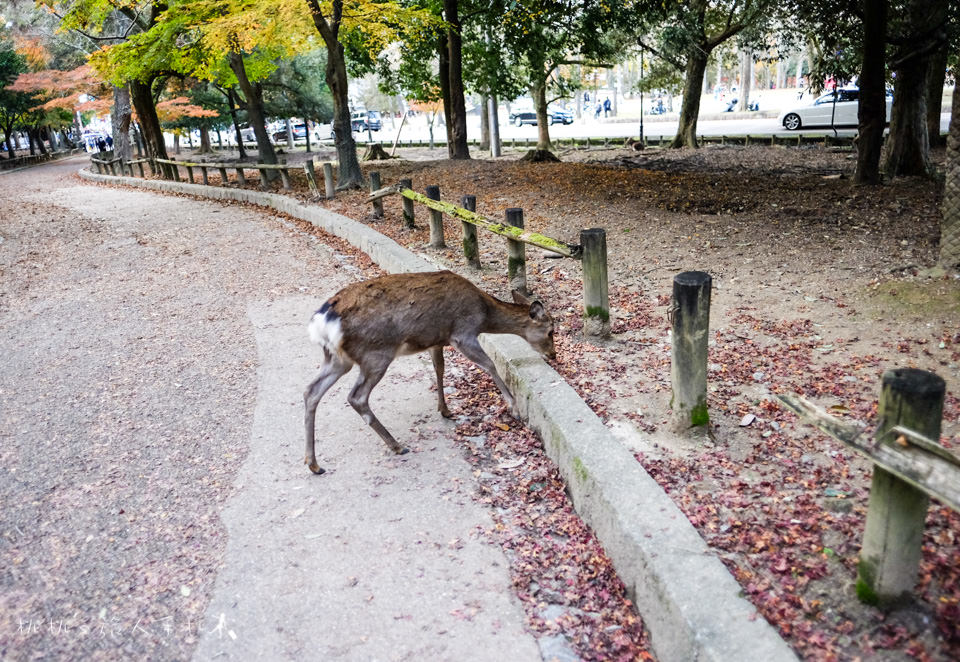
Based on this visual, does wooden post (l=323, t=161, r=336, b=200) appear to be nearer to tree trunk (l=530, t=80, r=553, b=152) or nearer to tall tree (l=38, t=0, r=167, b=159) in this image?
tall tree (l=38, t=0, r=167, b=159)

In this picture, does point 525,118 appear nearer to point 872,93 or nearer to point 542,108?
point 542,108

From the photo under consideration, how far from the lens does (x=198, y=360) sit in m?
6.14

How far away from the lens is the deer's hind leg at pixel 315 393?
4195 mm

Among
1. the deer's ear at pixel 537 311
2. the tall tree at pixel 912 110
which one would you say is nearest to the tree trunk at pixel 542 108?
the tall tree at pixel 912 110

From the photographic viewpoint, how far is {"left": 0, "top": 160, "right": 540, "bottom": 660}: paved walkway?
2984 millimetres

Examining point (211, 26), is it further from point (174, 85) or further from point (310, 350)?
point (174, 85)

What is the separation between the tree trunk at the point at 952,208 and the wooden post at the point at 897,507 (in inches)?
178

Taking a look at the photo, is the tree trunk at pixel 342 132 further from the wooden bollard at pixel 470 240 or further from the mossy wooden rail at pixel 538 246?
the wooden bollard at pixel 470 240

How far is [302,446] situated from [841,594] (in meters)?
3.16

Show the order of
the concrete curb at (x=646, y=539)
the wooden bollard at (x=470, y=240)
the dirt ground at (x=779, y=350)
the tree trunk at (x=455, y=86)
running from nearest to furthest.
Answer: the concrete curb at (x=646, y=539)
the dirt ground at (x=779, y=350)
the wooden bollard at (x=470, y=240)
the tree trunk at (x=455, y=86)

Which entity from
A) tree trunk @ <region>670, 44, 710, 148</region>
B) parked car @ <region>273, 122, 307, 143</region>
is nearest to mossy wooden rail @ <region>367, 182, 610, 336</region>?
tree trunk @ <region>670, 44, 710, 148</region>

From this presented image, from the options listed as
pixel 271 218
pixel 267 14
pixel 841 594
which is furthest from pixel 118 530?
pixel 267 14

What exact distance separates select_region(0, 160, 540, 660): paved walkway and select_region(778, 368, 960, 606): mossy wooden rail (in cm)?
138

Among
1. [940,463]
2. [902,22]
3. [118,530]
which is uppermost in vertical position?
[902,22]
